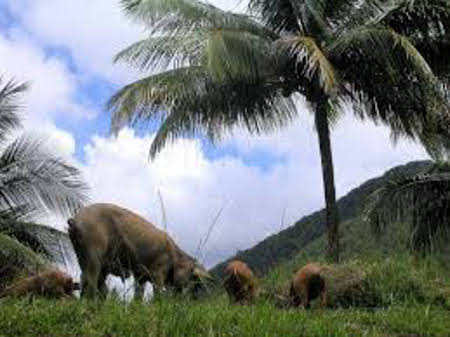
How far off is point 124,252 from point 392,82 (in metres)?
9.95

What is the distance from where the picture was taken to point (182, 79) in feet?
62.6

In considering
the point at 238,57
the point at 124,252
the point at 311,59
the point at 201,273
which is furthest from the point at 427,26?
the point at 124,252

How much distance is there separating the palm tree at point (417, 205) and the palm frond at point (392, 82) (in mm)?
1111

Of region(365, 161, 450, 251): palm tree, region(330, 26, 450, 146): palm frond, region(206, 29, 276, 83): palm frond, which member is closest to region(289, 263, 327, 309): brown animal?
region(206, 29, 276, 83): palm frond

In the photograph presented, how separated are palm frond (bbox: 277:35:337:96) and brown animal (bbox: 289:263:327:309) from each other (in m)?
6.27

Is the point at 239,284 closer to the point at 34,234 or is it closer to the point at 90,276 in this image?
the point at 90,276

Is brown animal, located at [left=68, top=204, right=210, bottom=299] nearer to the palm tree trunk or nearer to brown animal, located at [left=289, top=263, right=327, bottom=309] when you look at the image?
brown animal, located at [left=289, top=263, right=327, bottom=309]

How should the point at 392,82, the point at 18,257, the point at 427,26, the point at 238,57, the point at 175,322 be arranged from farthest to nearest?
the point at 427,26, the point at 392,82, the point at 238,57, the point at 18,257, the point at 175,322

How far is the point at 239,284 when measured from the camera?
457 inches

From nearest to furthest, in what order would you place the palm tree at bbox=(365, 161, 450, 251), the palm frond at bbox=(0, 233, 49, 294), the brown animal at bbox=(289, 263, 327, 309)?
1. the brown animal at bbox=(289, 263, 327, 309)
2. the palm frond at bbox=(0, 233, 49, 294)
3. the palm tree at bbox=(365, 161, 450, 251)

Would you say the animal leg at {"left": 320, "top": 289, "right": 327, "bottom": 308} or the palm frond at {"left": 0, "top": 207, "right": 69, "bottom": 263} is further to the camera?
the palm frond at {"left": 0, "top": 207, "right": 69, "bottom": 263}

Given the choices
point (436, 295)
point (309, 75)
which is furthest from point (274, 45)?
point (436, 295)

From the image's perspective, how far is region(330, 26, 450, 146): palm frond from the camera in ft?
59.6

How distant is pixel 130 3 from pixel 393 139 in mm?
6704
